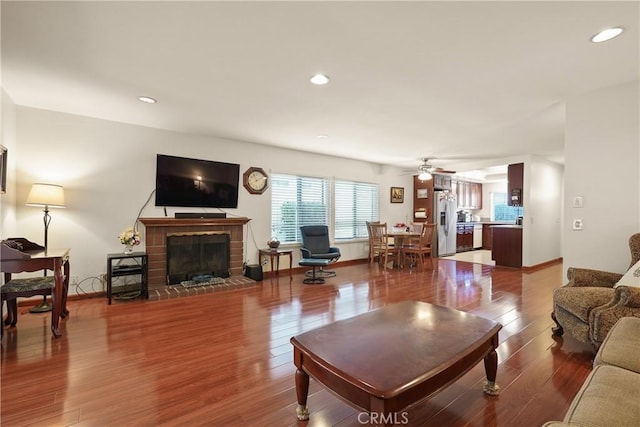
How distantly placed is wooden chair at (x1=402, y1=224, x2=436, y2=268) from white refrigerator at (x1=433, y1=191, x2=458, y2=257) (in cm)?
143

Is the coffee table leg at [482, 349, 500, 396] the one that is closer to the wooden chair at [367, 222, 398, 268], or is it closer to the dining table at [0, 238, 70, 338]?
the dining table at [0, 238, 70, 338]

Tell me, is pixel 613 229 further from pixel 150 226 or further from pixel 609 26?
pixel 150 226

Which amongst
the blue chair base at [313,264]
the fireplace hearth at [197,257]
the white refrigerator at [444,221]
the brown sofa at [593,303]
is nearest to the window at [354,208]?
the blue chair base at [313,264]

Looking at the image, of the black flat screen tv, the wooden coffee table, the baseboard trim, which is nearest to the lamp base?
the black flat screen tv

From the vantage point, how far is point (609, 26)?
192 centimetres

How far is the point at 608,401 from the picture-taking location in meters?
1.12

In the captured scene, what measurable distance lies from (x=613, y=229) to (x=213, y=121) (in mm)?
4584

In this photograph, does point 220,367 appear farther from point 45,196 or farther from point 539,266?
point 539,266

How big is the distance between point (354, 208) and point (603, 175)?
4.44 m

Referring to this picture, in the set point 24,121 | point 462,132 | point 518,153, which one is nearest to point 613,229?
point 462,132

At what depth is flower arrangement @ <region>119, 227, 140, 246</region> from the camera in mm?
3832

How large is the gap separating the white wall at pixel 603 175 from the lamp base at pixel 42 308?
5.76 metres

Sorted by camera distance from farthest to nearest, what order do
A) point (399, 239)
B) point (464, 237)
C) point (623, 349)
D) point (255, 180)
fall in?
point (464, 237) → point (399, 239) → point (255, 180) → point (623, 349)

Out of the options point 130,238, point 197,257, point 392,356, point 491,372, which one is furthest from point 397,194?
point 392,356
